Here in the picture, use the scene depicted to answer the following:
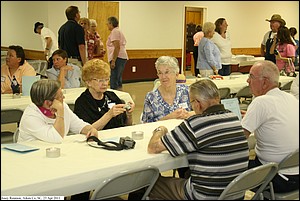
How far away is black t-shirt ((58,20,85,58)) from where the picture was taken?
5.79 m

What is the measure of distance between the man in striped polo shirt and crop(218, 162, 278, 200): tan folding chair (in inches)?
2.6

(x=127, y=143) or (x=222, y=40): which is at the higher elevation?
(x=222, y=40)

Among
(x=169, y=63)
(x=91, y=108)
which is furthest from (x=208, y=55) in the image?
(x=91, y=108)

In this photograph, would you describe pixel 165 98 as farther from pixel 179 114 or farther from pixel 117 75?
pixel 117 75

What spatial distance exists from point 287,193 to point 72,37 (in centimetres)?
421

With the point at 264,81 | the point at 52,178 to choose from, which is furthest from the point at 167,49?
the point at 52,178

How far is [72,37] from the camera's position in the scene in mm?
5816

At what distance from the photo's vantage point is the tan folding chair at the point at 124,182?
1.68 meters

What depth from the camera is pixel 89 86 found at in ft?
10.0

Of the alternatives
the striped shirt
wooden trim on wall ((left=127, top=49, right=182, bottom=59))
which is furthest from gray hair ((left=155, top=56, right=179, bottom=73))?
wooden trim on wall ((left=127, top=49, right=182, bottom=59))

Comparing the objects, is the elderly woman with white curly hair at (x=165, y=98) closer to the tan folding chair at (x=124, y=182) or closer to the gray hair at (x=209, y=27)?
the tan folding chair at (x=124, y=182)

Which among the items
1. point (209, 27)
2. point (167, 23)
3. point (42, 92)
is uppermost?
point (167, 23)

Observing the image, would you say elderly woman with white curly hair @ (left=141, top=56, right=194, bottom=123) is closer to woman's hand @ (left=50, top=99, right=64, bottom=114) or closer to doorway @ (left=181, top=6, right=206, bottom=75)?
woman's hand @ (left=50, top=99, right=64, bottom=114)

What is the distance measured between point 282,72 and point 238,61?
266cm
